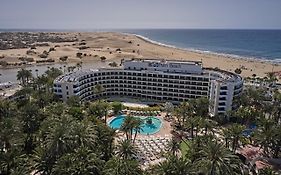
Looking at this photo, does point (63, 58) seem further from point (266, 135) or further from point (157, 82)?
point (266, 135)

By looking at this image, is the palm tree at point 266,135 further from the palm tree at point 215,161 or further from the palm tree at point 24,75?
the palm tree at point 24,75

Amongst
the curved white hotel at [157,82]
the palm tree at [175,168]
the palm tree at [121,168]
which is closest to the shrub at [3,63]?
the curved white hotel at [157,82]

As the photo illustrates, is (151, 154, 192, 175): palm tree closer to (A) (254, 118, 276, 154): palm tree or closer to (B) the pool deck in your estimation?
→ (A) (254, 118, 276, 154): palm tree

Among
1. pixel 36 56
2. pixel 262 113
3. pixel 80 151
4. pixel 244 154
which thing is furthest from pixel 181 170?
pixel 36 56

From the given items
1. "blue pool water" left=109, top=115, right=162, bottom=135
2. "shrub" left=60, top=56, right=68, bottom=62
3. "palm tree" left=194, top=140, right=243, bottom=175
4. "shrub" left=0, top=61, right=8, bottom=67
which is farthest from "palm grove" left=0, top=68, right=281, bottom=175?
"shrub" left=60, top=56, right=68, bottom=62

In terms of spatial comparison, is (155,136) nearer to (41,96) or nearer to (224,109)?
(224,109)
